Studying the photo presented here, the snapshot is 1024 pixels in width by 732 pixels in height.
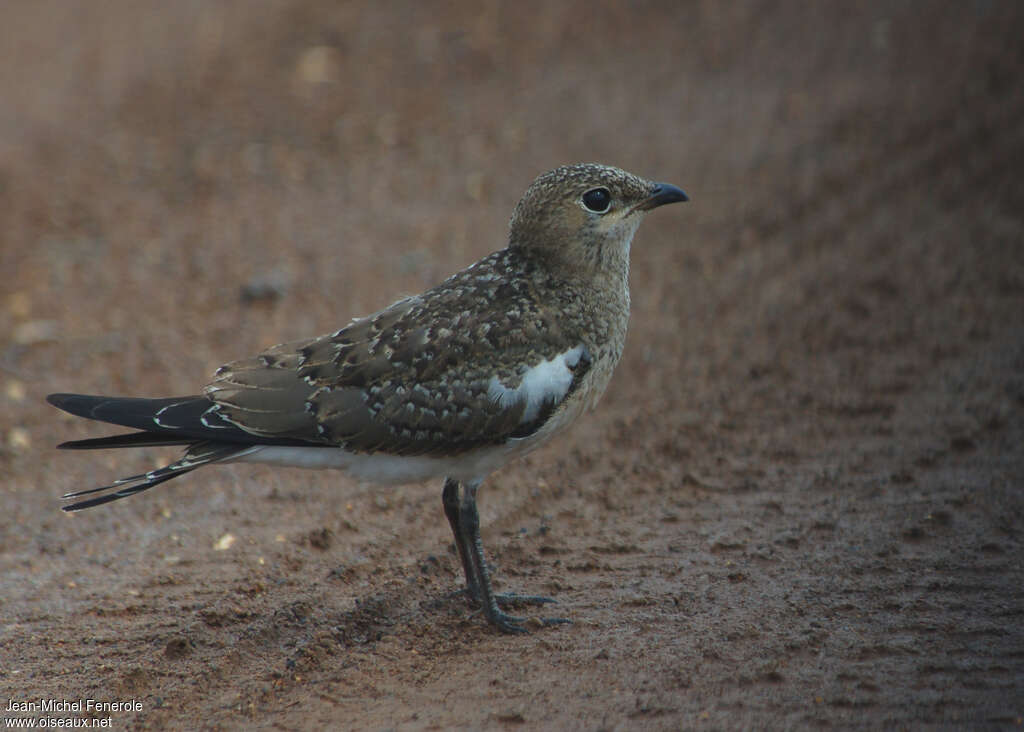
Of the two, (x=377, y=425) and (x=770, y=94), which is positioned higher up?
(x=770, y=94)

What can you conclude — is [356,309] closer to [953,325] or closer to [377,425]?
[377,425]

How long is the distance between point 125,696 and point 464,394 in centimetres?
205

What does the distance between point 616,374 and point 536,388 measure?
301 cm

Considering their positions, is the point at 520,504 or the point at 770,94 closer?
the point at 520,504

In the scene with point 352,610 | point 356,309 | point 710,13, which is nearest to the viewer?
point 352,610

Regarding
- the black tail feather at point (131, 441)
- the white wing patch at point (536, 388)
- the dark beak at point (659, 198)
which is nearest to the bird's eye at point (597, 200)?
the dark beak at point (659, 198)

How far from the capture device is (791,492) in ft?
22.2

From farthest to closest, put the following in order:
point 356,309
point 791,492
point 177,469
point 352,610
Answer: point 356,309 → point 791,492 → point 352,610 → point 177,469

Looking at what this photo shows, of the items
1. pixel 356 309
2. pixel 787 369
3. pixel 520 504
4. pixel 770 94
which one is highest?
pixel 770 94

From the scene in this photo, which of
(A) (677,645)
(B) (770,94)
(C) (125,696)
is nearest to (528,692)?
(A) (677,645)

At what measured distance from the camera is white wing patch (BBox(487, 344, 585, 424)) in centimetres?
550

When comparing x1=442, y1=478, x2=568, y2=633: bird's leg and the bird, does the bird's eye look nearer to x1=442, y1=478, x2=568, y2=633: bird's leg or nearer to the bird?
the bird

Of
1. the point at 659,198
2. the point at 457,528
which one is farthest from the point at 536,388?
the point at 659,198

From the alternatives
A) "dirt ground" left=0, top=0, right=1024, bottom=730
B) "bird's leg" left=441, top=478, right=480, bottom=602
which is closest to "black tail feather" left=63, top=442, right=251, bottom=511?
"dirt ground" left=0, top=0, right=1024, bottom=730
